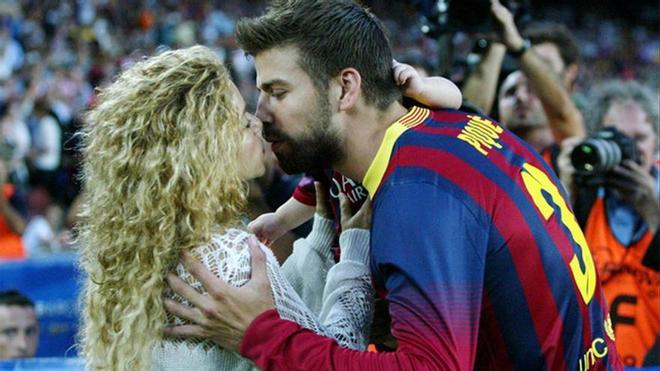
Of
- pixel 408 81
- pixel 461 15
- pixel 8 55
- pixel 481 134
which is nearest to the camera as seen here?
pixel 481 134

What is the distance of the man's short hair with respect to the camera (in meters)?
4.26

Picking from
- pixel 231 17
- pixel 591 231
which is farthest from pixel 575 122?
pixel 231 17

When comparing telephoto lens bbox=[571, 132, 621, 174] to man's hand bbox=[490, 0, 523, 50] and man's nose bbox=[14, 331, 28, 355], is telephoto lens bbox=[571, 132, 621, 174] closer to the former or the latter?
man's hand bbox=[490, 0, 523, 50]

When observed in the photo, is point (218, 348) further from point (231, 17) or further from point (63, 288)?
point (231, 17)

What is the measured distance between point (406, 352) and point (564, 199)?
0.71 meters

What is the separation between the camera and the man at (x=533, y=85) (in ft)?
13.7

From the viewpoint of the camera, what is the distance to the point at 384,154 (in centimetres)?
224

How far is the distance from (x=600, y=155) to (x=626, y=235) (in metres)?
0.44

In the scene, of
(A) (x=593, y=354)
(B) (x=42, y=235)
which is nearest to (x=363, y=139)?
(A) (x=593, y=354)

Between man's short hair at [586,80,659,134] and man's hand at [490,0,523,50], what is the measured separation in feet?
1.68

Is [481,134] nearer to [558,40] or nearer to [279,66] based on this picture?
[279,66]

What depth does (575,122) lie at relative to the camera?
444 centimetres

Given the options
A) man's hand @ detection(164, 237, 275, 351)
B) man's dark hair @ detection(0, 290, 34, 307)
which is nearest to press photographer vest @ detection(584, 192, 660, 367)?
man's hand @ detection(164, 237, 275, 351)

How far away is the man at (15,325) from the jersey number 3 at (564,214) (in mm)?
3058
